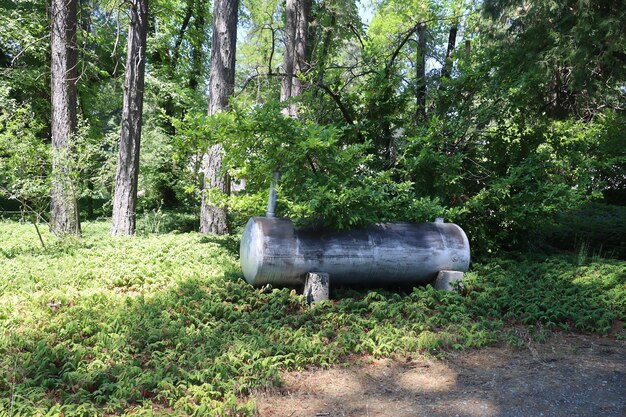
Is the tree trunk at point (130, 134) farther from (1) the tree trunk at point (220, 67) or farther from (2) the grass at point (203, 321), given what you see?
(2) the grass at point (203, 321)

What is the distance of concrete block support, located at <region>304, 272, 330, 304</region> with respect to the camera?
6078 millimetres

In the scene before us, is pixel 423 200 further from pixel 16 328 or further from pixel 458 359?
pixel 16 328

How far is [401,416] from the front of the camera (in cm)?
379

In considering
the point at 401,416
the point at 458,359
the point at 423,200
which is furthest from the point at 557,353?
the point at 423,200

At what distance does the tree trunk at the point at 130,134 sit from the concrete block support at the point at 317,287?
5.21m

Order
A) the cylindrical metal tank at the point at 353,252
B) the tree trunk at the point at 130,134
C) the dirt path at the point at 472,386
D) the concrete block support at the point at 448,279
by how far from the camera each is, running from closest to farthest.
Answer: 1. the dirt path at the point at 472,386
2. the cylindrical metal tank at the point at 353,252
3. the concrete block support at the point at 448,279
4. the tree trunk at the point at 130,134

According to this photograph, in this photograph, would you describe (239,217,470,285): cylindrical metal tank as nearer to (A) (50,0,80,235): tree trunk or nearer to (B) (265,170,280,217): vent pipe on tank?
(B) (265,170,280,217): vent pipe on tank

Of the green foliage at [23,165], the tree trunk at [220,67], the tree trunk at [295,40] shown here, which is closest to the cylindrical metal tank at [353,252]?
the tree trunk at [220,67]

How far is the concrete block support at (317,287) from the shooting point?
19.9 ft

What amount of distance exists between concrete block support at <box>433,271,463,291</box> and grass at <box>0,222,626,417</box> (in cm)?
20

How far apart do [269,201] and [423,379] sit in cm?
321

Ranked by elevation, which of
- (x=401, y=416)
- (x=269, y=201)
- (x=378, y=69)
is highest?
(x=378, y=69)

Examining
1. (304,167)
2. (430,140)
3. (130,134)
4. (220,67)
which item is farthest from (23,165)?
(430,140)

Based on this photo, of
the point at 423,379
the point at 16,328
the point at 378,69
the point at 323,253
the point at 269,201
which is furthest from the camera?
the point at 378,69
